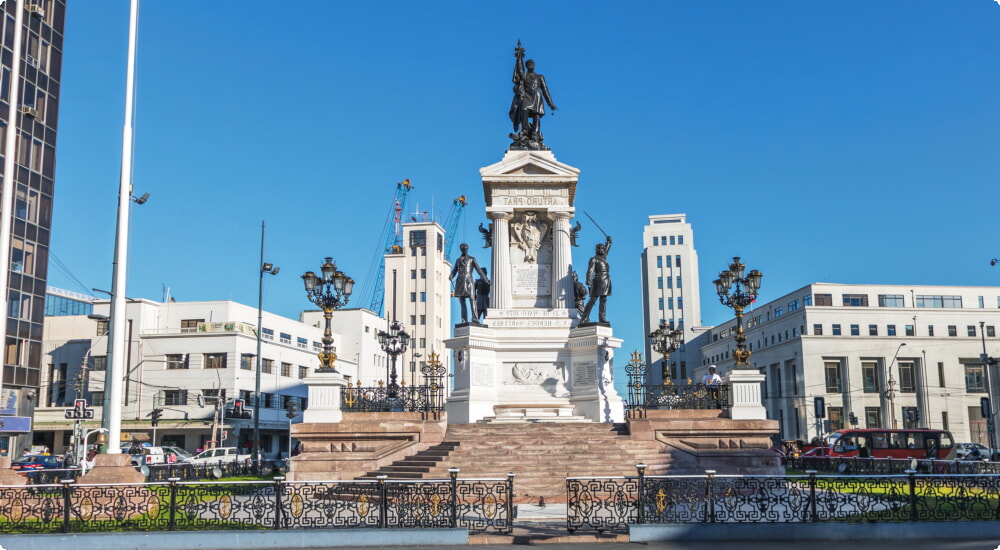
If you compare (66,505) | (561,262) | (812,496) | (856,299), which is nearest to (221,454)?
(561,262)

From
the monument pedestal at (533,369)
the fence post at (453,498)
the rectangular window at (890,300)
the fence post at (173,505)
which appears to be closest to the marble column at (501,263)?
the monument pedestal at (533,369)

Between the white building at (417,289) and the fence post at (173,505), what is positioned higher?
the white building at (417,289)

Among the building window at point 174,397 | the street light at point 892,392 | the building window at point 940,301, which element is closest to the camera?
the building window at point 174,397

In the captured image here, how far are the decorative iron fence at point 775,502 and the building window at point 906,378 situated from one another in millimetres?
69669

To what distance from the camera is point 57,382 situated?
222ft

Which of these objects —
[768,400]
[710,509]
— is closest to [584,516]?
[710,509]

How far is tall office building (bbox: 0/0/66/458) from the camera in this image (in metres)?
46.0

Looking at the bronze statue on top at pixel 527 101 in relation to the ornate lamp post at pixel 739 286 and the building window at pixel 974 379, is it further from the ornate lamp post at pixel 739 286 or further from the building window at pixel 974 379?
the building window at pixel 974 379

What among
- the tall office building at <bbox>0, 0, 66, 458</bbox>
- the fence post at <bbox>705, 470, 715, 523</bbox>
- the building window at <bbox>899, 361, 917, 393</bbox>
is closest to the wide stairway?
the fence post at <bbox>705, 470, 715, 523</bbox>

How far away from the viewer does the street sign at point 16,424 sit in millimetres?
42719

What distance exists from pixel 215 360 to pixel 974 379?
65.4 m

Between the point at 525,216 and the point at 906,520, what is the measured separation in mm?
16011

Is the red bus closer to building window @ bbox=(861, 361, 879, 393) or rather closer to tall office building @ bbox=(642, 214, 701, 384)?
building window @ bbox=(861, 361, 879, 393)

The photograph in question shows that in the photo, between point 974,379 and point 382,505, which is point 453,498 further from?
point 974,379
